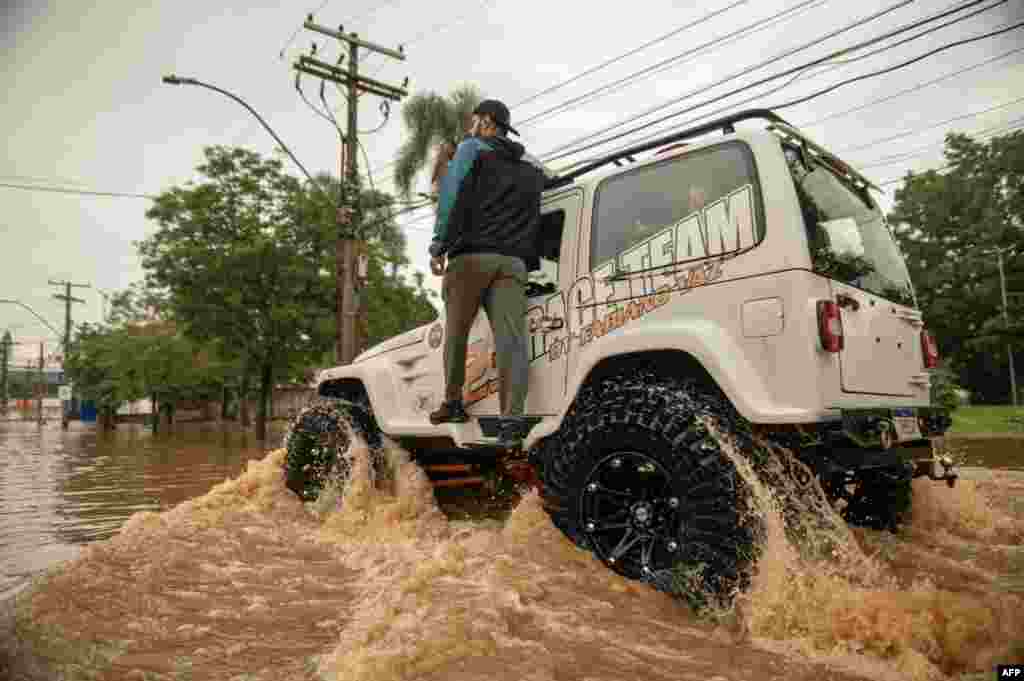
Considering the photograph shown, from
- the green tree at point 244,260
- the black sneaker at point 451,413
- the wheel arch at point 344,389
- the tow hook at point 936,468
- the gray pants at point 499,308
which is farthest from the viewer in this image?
the green tree at point 244,260

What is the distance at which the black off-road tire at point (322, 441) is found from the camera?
473 cm

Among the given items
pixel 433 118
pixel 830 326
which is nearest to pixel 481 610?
pixel 830 326

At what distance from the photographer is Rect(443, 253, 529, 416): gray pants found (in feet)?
11.3

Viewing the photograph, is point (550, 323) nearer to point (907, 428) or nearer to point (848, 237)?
point (848, 237)

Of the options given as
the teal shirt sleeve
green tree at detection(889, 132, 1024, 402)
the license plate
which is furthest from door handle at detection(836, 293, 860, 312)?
green tree at detection(889, 132, 1024, 402)

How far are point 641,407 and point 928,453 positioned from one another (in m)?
1.67

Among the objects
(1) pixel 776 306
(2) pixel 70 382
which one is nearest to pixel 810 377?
(1) pixel 776 306

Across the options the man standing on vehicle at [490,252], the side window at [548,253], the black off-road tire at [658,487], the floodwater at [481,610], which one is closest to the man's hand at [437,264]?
the man standing on vehicle at [490,252]

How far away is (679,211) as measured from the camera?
3.19 metres

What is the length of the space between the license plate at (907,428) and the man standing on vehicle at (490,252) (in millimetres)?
1696

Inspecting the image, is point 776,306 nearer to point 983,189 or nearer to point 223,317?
point 223,317

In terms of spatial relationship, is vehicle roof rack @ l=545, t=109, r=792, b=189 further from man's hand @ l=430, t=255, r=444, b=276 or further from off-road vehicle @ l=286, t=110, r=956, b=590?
man's hand @ l=430, t=255, r=444, b=276

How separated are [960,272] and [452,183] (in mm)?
34020

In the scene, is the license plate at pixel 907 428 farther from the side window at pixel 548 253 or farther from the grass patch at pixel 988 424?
the grass patch at pixel 988 424
